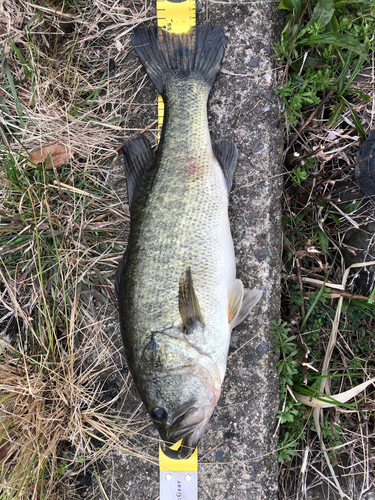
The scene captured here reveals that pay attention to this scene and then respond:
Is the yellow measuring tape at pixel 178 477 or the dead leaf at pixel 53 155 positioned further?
the dead leaf at pixel 53 155

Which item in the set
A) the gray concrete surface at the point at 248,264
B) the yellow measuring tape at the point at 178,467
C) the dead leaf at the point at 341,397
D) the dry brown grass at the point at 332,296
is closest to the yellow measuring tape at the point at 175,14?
the yellow measuring tape at the point at 178,467

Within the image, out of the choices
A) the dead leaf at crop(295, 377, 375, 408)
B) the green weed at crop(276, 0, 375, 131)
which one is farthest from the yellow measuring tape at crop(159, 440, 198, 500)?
the green weed at crop(276, 0, 375, 131)

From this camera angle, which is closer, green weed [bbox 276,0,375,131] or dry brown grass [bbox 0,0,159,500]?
green weed [bbox 276,0,375,131]

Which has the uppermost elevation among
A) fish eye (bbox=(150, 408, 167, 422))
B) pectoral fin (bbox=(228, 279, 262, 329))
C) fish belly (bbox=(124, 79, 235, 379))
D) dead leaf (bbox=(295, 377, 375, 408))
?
fish belly (bbox=(124, 79, 235, 379))

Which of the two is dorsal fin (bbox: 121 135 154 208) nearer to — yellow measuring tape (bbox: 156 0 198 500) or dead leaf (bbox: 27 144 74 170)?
dead leaf (bbox: 27 144 74 170)

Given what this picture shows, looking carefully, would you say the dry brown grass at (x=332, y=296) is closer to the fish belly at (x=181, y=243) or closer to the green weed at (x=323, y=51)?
the green weed at (x=323, y=51)

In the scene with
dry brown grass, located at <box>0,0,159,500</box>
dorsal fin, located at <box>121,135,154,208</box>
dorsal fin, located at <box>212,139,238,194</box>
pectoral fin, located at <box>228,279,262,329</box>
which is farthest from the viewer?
dry brown grass, located at <box>0,0,159,500</box>

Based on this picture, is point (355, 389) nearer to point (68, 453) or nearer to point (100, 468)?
point (100, 468)

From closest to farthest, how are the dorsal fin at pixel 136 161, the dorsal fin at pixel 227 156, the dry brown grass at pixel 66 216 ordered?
the dorsal fin at pixel 136 161, the dorsal fin at pixel 227 156, the dry brown grass at pixel 66 216

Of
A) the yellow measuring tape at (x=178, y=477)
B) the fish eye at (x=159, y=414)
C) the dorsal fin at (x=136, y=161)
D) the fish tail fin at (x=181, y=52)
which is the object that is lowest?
the yellow measuring tape at (x=178, y=477)

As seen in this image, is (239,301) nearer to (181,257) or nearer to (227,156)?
(181,257)
